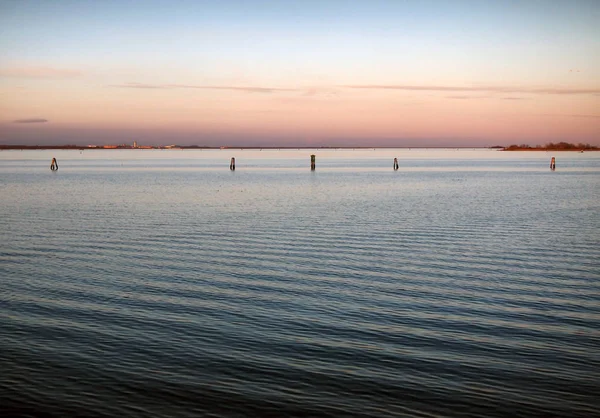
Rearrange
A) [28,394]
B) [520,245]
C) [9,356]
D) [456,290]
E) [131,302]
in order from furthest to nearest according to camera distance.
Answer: [520,245], [456,290], [131,302], [9,356], [28,394]

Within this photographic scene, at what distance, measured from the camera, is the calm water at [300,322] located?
8789mm

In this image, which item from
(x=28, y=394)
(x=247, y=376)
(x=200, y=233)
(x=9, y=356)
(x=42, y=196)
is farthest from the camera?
(x=42, y=196)

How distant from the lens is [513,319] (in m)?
12.7

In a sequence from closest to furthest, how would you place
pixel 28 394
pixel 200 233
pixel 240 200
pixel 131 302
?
pixel 28 394 < pixel 131 302 < pixel 200 233 < pixel 240 200

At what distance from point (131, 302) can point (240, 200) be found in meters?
29.7

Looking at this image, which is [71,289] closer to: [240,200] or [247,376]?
[247,376]

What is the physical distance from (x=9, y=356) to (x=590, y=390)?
9.41 meters

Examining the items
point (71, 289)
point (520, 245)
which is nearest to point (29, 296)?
point (71, 289)

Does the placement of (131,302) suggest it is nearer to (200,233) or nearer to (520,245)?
(200,233)

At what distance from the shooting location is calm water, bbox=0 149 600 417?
28.8 ft

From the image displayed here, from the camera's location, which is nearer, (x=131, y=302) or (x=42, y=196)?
(x=131, y=302)

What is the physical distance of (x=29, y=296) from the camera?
1457 centimetres

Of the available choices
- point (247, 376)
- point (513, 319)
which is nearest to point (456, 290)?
point (513, 319)

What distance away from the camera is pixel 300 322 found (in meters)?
12.5
